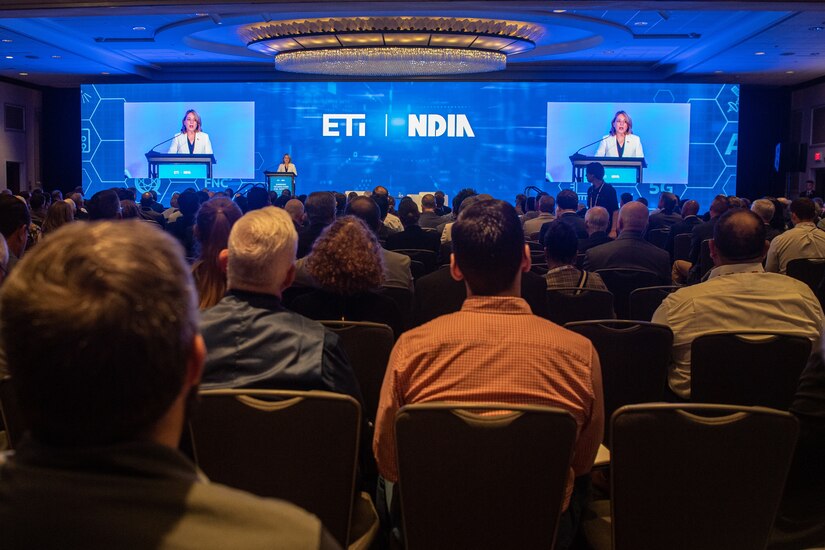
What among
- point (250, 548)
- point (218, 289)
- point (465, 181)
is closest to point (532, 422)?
point (250, 548)

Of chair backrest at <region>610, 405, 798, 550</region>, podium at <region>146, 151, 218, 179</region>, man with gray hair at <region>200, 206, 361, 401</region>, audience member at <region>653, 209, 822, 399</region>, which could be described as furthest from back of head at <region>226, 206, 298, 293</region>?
podium at <region>146, 151, 218, 179</region>

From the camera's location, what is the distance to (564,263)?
5039 mm

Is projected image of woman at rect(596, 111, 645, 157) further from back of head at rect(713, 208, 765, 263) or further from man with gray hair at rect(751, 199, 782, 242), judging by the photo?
back of head at rect(713, 208, 765, 263)

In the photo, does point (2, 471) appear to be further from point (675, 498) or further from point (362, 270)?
point (362, 270)

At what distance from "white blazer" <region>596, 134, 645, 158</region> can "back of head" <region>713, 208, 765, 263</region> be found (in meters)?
13.5

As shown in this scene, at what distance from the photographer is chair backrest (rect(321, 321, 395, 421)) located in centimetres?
319

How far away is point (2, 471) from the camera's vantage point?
0.87m

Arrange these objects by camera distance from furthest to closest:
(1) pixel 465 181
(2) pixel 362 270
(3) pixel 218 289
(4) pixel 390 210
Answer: (1) pixel 465 181 → (4) pixel 390 210 → (2) pixel 362 270 → (3) pixel 218 289

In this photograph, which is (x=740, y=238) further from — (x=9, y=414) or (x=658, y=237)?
(x=658, y=237)

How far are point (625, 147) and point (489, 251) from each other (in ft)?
50.5

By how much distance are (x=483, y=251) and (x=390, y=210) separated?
8619 millimetres

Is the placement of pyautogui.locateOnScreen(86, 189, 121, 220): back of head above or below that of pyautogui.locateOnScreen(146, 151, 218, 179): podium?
below

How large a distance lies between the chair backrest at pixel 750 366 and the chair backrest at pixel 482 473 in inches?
53.0

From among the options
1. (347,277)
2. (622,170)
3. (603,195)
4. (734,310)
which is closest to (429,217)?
(603,195)
